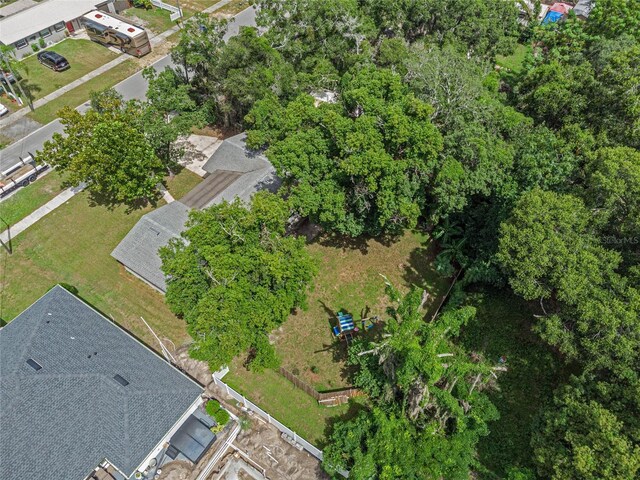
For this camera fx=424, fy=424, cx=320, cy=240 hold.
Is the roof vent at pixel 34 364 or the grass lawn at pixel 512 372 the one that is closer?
the roof vent at pixel 34 364

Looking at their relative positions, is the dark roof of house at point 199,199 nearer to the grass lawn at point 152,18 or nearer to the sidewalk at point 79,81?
the sidewalk at point 79,81

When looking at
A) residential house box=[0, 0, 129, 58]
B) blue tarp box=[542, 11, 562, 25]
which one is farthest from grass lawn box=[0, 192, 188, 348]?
blue tarp box=[542, 11, 562, 25]

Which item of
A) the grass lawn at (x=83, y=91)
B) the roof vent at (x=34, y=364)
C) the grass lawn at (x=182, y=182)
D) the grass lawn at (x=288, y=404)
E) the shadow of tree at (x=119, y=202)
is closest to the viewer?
the roof vent at (x=34, y=364)

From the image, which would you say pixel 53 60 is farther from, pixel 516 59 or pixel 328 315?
pixel 516 59

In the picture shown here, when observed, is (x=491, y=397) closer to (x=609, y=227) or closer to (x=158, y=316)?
(x=609, y=227)

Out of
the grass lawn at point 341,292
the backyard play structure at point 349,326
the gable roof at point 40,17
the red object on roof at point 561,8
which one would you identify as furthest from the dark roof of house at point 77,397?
the red object on roof at point 561,8

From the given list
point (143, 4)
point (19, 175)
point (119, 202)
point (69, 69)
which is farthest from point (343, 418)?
point (143, 4)

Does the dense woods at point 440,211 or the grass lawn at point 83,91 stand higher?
the dense woods at point 440,211
